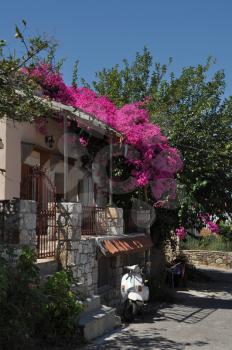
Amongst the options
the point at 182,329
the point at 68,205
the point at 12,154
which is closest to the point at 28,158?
the point at 12,154

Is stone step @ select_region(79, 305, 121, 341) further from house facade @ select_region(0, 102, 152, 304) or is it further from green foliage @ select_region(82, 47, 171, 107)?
green foliage @ select_region(82, 47, 171, 107)

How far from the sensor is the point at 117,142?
1444cm

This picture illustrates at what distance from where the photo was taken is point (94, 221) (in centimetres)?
1197

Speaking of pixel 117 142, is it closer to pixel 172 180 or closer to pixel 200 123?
pixel 172 180

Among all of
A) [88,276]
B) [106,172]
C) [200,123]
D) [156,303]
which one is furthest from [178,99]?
[88,276]

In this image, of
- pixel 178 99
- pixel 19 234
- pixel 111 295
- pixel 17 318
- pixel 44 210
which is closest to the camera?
pixel 17 318

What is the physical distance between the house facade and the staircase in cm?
58

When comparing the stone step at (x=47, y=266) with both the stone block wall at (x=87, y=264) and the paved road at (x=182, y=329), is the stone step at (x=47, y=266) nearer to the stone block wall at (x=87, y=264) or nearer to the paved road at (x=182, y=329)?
the stone block wall at (x=87, y=264)

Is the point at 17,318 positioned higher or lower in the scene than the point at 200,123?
lower

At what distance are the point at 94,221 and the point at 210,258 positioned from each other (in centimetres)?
1590

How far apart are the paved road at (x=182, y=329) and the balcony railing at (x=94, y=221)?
227 centimetres

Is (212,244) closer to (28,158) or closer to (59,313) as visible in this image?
(28,158)

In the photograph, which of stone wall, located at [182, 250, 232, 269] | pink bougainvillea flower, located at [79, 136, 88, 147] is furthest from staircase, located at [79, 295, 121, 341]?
stone wall, located at [182, 250, 232, 269]

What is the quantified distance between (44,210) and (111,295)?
11.7 ft
